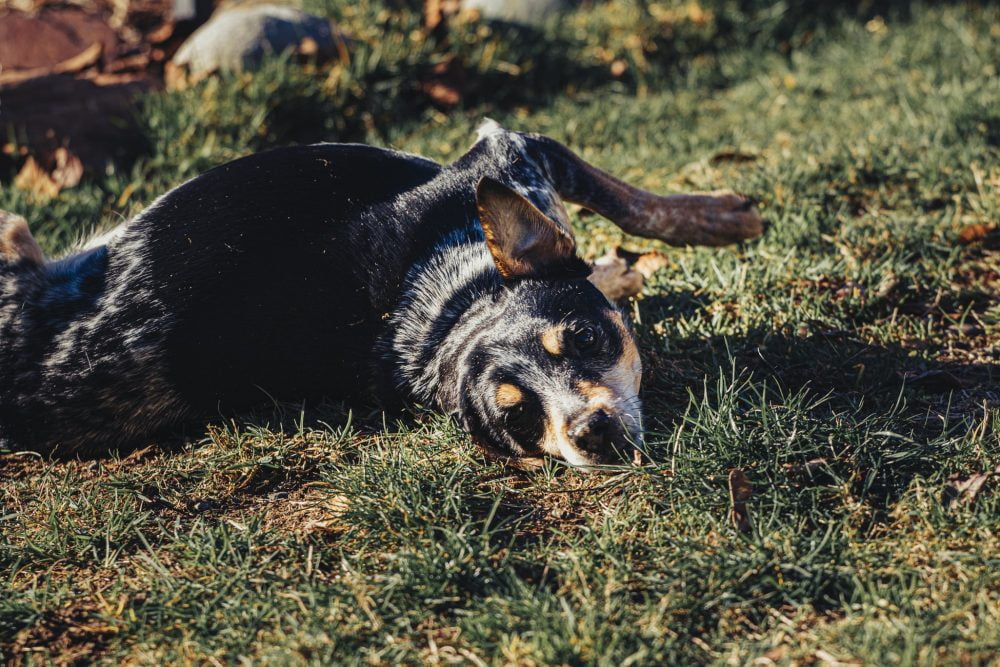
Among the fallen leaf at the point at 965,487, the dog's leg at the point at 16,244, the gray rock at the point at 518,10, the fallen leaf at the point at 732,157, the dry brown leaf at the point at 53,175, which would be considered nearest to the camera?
the fallen leaf at the point at 965,487

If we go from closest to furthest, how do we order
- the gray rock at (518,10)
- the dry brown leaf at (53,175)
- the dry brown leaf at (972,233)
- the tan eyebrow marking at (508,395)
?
the tan eyebrow marking at (508,395) → the dry brown leaf at (972,233) → the dry brown leaf at (53,175) → the gray rock at (518,10)

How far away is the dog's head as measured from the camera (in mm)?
3361

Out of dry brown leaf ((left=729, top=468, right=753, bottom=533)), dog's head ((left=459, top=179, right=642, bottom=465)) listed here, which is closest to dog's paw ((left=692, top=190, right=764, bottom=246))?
dog's head ((left=459, top=179, right=642, bottom=465))

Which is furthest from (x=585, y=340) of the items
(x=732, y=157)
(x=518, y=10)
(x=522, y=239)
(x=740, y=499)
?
(x=518, y=10)

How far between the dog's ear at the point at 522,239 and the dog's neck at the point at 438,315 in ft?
0.53

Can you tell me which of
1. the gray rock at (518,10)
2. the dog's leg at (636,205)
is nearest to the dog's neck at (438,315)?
the dog's leg at (636,205)

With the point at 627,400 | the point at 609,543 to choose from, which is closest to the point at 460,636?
the point at 609,543

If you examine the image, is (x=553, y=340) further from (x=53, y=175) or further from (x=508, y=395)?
(x=53, y=175)

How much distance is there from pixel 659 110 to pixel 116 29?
17.0ft

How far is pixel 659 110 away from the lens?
697cm

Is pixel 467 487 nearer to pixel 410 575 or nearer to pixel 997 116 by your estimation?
pixel 410 575

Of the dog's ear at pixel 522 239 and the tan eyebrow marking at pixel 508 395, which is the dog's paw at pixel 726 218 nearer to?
the dog's ear at pixel 522 239

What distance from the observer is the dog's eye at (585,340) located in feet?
11.5

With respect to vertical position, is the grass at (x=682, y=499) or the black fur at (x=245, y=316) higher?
the black fur at (x=245, y=316)
